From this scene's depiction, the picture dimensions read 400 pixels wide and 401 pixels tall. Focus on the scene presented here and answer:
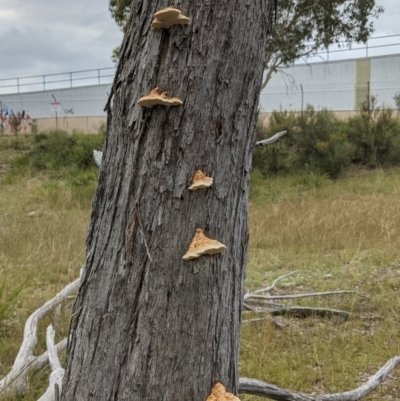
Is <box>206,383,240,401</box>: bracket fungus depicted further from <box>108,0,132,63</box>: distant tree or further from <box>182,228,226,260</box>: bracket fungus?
<box>108,0,132,63</box>: distant tree

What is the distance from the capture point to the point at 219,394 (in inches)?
52.3

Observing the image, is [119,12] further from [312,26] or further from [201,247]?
[201,247]

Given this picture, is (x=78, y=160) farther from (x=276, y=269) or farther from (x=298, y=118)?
(x=276, y=269)

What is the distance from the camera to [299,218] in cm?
697

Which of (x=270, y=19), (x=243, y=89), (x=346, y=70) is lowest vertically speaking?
(x=243, y=89)

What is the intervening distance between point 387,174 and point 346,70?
1352 cm

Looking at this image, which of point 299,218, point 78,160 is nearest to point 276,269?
point 299,218

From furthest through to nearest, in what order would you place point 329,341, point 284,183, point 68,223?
point 284,183 < point 68,223 < point 329,341

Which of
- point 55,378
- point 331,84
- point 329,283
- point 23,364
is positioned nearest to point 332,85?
point 331,84

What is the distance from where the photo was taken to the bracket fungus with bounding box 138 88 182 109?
4.17ft

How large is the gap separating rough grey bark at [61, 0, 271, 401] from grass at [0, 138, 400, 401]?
1.47m

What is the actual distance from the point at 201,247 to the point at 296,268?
4.11 m

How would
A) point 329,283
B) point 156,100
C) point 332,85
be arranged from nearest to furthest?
1. point 156,100
2. point 329,283
3. point 332,85


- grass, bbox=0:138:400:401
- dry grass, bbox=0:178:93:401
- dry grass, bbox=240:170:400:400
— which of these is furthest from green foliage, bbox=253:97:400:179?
dry grass, bbox=0:178:93:401
